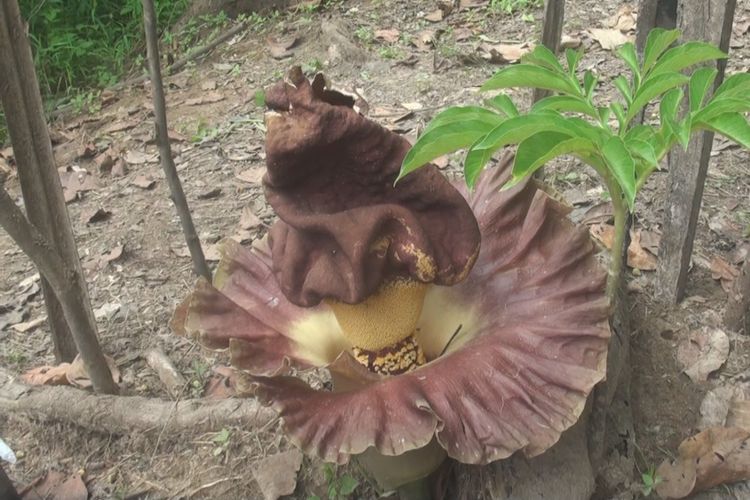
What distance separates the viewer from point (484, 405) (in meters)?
1.18

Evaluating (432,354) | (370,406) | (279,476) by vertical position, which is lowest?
(279,476)

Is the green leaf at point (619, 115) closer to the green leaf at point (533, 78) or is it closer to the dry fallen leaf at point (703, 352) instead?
the green leaf at point (533, 78)

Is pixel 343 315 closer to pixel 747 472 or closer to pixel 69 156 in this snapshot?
pixel 747 472

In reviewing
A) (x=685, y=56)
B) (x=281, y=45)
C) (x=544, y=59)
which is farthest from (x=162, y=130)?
(x=281, y=45)

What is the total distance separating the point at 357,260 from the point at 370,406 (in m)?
0.22

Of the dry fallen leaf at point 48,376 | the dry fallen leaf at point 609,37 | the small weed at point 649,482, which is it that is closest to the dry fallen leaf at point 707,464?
the small weed at point 649,482

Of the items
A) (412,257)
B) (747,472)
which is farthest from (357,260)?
(747,472)

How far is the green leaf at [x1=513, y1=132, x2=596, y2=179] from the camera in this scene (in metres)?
1.02

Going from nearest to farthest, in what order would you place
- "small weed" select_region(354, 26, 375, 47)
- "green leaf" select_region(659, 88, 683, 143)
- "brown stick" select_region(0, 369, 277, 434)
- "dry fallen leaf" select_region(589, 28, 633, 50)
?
"green leaf" select_region(659, 88, 683, 143), "brown stick" select_region(0, 369, 277, 434), "dry fallen leaf" select_region(589, 28, 633, 50), "small weed" select_region(354, 26, 375, 47)

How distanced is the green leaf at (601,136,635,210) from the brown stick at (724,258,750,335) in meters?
0.80

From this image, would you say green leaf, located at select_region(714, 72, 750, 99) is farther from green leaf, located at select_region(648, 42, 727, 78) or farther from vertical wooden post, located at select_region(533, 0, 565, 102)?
vertical wooden post, located at select_region(533, 0, 565, 102)

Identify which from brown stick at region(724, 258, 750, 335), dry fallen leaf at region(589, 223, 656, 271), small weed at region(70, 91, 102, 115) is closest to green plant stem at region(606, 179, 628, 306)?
brown stick at region(724, 258, 750, 335)

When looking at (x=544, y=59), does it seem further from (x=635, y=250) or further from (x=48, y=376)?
(x=48, y=376)

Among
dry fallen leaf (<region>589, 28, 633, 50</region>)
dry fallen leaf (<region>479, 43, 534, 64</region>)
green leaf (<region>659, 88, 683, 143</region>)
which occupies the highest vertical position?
green leaf (<region>659, 88, 683, 143</region>)
